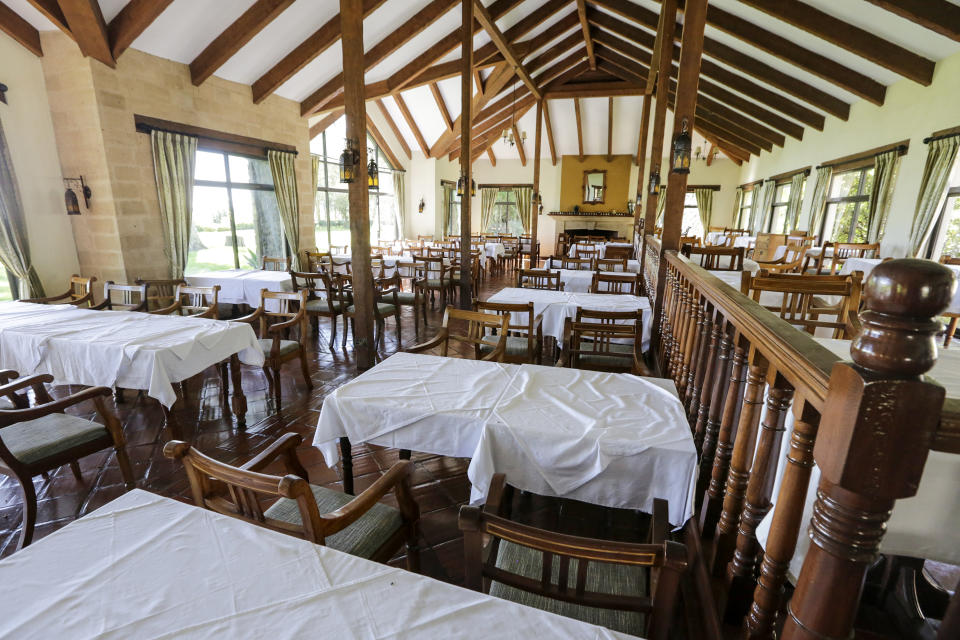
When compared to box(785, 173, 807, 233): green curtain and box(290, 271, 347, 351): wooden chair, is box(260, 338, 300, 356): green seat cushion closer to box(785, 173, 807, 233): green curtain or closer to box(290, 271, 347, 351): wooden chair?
box(290, 271, 347, 351): wooden chair

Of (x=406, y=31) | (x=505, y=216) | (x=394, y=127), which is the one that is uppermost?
(x=406, y=31)

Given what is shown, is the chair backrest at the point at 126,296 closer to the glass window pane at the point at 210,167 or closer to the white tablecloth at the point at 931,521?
the glass window pane at the point at 210,167

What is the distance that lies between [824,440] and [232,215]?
22.9ft

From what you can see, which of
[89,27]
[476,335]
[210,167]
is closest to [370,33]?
[210,167]

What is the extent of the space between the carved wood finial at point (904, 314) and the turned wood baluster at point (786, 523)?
0.32m

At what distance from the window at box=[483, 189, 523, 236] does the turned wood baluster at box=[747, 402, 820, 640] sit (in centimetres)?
1338

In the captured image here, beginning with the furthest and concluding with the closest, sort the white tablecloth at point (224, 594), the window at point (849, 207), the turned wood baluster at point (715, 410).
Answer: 1. the window at point (849, 207)
2. the turned wood baluster at point (715, 410)
3. the white tablecloth at point (224, 594)

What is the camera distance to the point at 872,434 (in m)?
0.54

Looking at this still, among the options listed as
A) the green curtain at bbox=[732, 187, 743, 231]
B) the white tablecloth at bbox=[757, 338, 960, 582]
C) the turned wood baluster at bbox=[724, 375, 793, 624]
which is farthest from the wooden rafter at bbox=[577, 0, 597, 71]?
the white tablecloth at bbox=[757, 338, 960, 582]

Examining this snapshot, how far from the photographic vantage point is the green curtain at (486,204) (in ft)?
44.9

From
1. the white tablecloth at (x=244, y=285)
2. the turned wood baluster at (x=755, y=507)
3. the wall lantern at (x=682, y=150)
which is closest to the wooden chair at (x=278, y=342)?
the white tablecloth at (x=244, y=285)

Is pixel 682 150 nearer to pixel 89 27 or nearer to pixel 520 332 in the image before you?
pixel 520 332

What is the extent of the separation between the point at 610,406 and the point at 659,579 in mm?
776

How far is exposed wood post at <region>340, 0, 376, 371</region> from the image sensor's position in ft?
10.9
